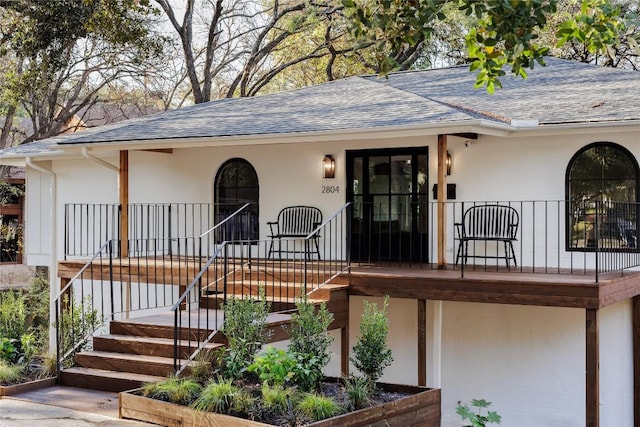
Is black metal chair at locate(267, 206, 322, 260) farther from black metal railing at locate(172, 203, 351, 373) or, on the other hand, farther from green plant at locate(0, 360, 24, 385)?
green plant at locate(0, 360, 24, 385)

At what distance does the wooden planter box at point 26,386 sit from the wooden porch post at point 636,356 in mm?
7132

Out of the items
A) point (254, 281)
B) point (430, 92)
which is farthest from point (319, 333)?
point (430, 92)

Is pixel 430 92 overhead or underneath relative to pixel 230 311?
overhead

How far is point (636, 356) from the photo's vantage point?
1059 cm

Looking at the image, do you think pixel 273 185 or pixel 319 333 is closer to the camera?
pixel 319 333

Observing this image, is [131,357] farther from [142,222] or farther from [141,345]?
[142,222]

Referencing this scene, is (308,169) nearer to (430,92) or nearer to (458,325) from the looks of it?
(430,92)

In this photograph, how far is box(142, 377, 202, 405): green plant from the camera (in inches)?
290

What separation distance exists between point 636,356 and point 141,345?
627cm

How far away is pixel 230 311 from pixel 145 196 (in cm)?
677

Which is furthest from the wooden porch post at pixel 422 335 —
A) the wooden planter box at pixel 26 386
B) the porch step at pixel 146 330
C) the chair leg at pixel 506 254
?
the wooden planter box at pixel 26 386

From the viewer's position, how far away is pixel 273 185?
13.1m

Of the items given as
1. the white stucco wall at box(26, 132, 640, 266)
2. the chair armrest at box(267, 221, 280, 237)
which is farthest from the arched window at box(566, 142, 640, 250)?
the chair armrest at box(267, 221, 280, 237)

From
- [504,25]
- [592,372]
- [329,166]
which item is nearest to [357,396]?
[592,372]
